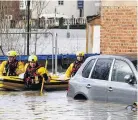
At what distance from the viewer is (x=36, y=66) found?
18984 mm

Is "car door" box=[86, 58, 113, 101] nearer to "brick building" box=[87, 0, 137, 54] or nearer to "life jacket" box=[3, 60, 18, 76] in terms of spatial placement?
"brick building" box=[87, 0, 137, 54]

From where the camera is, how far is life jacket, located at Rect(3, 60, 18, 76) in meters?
19.9

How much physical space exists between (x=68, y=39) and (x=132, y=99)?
3138cm

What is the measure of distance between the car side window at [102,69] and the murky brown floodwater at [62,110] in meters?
0.54

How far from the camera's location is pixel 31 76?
18.9 meters

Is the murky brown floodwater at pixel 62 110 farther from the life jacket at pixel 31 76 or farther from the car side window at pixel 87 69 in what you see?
the life jacket at pixel 31 76

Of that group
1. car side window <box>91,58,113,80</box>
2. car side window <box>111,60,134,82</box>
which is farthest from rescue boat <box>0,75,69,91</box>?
car side window <box>111,60,134,82</box>

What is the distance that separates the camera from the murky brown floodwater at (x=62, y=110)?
1134 centimetres

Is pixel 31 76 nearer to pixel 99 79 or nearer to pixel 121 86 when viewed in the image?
pixel 99 79

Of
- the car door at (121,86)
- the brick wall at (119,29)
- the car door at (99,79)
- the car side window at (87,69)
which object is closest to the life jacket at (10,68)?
the brick wall at (119,29)

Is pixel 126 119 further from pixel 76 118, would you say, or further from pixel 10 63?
pixel 10 63

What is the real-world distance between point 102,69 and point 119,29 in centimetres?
527

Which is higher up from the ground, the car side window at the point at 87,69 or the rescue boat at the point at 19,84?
the car side window at the point at 87,69

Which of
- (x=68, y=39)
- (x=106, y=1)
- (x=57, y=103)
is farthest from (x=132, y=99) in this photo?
(x=68, y=39)
